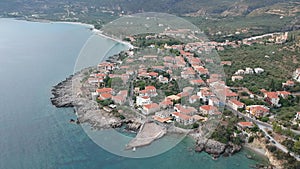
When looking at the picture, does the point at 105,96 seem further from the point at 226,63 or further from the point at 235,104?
Result: the point at 226,63

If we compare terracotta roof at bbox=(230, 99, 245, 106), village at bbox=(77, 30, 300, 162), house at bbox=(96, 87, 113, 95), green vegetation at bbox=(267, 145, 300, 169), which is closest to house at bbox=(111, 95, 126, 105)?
village at bbox=(77, 30, 300, 162)

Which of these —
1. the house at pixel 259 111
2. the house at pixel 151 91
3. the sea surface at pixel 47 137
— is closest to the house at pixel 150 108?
the house at pixel 151 91

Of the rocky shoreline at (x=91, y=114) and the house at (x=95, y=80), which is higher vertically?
the house at (x=95, y=80)

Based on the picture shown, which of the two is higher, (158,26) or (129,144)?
(158,26)

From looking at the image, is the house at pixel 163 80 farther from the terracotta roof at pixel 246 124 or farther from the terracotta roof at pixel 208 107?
the terracotta roof at pixel 246 124

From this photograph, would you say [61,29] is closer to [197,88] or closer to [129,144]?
[197,88]

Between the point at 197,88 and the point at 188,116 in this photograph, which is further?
the point at 197,88

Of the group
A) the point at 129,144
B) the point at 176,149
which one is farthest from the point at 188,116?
the point at 129,144
